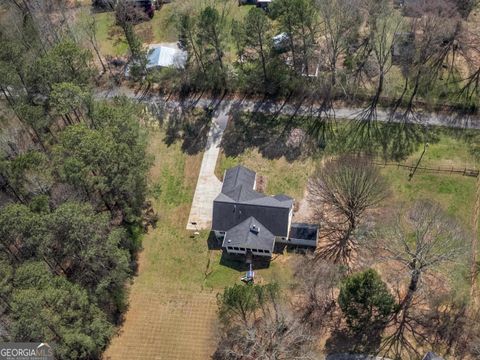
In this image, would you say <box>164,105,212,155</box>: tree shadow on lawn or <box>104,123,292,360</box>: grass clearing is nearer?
<box>104,123,292,360</box>: grass clearing

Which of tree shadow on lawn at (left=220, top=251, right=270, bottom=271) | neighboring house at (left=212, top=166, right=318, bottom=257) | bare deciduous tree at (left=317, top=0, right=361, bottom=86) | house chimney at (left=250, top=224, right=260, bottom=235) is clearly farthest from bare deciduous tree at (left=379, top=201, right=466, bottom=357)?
bare deciduous tree at (left=317, top=0, right=361, bottom=86)

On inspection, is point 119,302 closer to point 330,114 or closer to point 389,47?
point 330,114

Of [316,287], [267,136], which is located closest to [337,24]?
[267,136]

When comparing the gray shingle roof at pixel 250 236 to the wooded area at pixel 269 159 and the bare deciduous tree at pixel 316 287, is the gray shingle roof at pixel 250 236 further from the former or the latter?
the bare deciduous tree at pixel 316 287

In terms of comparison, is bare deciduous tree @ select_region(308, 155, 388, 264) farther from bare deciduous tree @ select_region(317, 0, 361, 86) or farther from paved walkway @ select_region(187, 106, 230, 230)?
bare deciduous tree @ select_region(317, 0, 361, 86)

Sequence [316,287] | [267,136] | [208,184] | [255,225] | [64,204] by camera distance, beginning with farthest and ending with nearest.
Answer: [267,136], [208,184], [255,225], [316,287], [64,204]

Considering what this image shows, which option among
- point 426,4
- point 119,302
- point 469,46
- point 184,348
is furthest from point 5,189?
point 469,46

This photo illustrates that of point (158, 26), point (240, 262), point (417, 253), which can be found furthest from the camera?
point (158, 26)

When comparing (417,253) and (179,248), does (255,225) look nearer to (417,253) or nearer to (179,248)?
(179,248)
